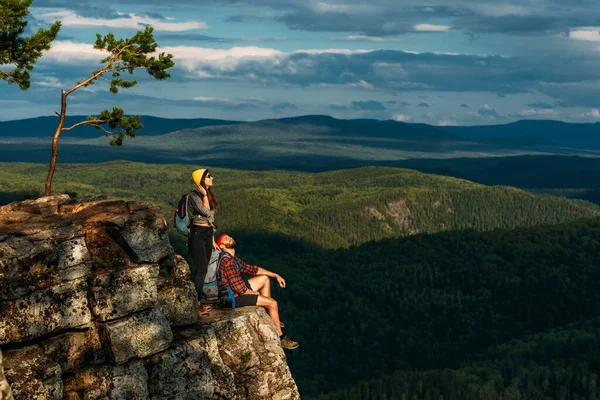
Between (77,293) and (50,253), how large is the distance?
195 cm

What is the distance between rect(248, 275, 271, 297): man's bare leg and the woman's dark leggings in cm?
262

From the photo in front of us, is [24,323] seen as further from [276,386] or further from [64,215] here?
[276,386]

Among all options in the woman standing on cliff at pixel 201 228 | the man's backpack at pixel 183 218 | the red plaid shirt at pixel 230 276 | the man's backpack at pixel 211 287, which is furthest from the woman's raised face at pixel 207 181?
the man's backpack at pixel 211 287

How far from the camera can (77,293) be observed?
3278cm

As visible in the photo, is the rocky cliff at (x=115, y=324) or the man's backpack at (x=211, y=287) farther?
the man's backpack at (x=211, y=287)

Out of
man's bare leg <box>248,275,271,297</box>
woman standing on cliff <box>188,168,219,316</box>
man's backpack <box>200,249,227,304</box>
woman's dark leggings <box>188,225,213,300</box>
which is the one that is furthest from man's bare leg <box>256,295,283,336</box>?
woman's dark leggings <box>188,225,213,300</box>

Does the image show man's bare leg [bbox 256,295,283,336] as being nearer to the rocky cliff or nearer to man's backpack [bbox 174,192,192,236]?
the rocky cliff

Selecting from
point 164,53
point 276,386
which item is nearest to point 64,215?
point 276,386

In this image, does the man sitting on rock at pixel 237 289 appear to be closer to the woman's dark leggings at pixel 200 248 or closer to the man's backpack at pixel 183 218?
the woman's dark leggings at pixel 200 248

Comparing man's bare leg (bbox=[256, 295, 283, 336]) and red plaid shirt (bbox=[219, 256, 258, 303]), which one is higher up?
red plaid shirt (bbox=[219, 256, 258, 303])

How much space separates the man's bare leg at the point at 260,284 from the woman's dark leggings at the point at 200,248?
2.62m

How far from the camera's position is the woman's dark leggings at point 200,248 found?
3797 cm

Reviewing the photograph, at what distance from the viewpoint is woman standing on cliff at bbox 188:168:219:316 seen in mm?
37844

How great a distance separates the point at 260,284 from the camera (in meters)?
39.8
